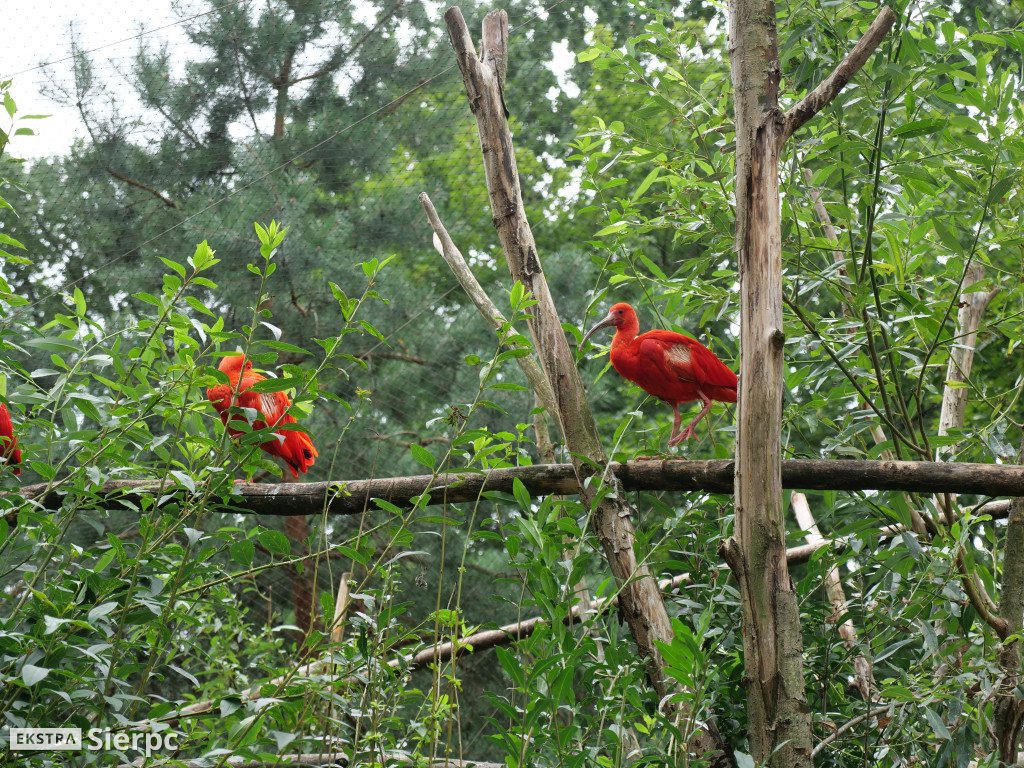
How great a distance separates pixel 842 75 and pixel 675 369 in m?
1.17

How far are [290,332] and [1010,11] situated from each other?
420 cm

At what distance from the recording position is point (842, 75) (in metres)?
1.65

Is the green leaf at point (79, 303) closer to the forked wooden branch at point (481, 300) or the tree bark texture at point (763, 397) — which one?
the forked wooden branch at point (481, 300)

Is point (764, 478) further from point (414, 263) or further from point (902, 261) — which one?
point (414, 263)

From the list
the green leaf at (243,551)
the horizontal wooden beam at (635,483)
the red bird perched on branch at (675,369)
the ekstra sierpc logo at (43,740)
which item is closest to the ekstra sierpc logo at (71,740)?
the ekstra sierpc logo at (43,740)

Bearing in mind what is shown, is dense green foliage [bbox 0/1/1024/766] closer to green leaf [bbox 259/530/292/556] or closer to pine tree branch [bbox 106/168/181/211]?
green leaf [bbox 259/530/292/556]

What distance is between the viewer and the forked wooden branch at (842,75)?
1620 millimetres

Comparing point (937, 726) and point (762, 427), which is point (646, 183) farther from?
point (937, 726)

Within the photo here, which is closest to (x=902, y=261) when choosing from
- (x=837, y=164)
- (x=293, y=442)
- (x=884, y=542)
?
(x=837, y=164)

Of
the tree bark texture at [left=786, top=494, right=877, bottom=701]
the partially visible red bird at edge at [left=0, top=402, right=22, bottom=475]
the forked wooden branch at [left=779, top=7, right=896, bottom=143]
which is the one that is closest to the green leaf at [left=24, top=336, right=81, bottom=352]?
the partially visible red bird at edge at [left=0, top=402, right=22, bottom=475]

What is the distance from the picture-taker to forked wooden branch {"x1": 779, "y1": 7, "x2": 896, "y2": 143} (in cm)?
162

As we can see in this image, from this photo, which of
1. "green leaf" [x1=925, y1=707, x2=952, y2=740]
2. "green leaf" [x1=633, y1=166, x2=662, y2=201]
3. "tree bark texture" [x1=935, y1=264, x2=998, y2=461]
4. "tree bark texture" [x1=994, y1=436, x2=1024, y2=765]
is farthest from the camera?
"tree bark texture" [x1=935, y1=264, x2=998, y2=461]

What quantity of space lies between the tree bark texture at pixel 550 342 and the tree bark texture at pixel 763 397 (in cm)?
33

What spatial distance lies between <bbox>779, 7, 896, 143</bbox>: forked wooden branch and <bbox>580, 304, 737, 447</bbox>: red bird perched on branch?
100cm
